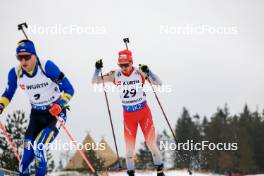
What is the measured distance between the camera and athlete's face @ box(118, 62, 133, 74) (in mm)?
10453

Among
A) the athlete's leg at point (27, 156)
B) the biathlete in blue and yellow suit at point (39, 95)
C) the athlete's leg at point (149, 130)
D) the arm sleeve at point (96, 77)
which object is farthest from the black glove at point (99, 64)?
the athlete's leg at point (27, 156)

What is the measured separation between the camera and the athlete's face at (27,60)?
805 cm

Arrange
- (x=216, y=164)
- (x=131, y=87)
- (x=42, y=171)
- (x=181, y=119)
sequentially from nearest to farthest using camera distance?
1. (x=42, y=171)
2. (x=131, y=87)
3. (x=216, y=164)
4. (x=181, y=119)

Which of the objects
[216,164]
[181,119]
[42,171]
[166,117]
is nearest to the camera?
[42,171]

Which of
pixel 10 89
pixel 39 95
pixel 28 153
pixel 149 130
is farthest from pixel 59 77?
pixel 149 130

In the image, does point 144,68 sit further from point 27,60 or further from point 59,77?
point 27,60

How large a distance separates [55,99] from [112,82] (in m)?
2.77

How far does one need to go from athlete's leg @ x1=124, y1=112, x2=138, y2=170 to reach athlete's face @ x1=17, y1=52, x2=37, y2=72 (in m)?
3.26

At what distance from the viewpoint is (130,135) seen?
10719 mm

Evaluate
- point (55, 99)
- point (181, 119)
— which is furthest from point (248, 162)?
point (55, 99)

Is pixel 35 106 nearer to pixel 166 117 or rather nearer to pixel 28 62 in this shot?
pixel 28 62

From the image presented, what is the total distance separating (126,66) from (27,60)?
9.91 ft

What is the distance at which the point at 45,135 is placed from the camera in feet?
26.3

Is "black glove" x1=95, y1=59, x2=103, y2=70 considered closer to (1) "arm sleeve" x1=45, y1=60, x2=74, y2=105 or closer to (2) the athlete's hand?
(1) "arm sleeve" x1=45, y1=60, x2=74, y2=105
